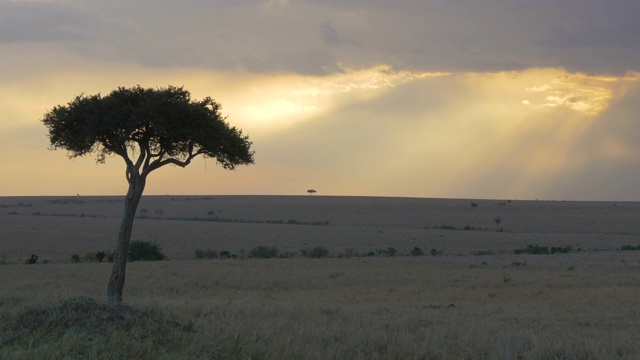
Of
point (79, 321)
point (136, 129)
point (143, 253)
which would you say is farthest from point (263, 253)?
point (79, 321)

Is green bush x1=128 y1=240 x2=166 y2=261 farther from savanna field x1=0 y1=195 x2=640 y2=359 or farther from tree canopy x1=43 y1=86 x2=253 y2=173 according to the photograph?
tree canopy x1=43 y1=86 x2=253 y2=173

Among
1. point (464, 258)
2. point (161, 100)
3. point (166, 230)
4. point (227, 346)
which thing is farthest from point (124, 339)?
point (166, 230)

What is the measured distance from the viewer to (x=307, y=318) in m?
14.7

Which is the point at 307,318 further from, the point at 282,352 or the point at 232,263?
the point at 232,263

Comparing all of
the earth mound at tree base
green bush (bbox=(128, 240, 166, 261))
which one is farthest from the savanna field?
green bush (bbox=(128, 240, 166, 261))

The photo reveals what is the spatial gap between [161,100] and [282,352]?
15.2 metres

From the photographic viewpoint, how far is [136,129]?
23.5 m

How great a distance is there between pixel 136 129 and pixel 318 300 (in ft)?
27.4

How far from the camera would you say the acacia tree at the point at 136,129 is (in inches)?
899

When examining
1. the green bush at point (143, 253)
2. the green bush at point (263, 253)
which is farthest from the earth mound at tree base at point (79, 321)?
the green bush at point (263, 253)

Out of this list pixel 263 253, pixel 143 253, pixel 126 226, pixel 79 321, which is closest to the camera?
pixel 79 321

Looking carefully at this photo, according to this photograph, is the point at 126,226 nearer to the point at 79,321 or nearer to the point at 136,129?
the point at 136,129

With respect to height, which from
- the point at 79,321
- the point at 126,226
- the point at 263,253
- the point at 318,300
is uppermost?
the point at 126,226

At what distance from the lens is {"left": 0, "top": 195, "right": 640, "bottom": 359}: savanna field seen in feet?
32.1
